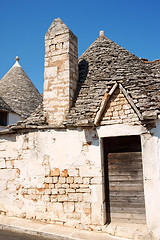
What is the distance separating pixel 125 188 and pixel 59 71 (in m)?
3.85

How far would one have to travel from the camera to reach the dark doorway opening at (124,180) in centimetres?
514

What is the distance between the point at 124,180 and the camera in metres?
5.31

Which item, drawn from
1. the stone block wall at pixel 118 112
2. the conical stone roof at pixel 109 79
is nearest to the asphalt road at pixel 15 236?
the conical stone roof at pixel 109 79

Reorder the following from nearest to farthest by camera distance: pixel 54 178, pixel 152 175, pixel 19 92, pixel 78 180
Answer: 1. pixel 152 175
2. pixel 78 180
3. pixel 54 178
4. pixel 19 92

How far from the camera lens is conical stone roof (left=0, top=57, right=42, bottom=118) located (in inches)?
618

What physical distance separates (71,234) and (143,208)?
71.4 inches

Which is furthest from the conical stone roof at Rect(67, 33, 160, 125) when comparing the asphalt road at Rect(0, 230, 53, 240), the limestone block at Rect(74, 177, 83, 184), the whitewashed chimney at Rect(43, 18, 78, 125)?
the asphalt road at Rect(0, 230, 53, 240)

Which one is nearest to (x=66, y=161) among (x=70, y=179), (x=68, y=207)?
(x=70, y=179)

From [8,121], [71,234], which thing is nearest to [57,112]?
[71,234]

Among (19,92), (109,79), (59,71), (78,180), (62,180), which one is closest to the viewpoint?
(78,180)

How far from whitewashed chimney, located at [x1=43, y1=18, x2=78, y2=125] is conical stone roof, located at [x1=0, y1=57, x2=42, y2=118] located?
9034 millimetres

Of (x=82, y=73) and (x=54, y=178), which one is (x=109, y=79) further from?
(x=54, y=178)

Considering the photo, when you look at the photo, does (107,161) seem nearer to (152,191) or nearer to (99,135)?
(99,135)

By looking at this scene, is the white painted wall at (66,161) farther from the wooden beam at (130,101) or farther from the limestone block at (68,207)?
the limestone block at (68,207)
